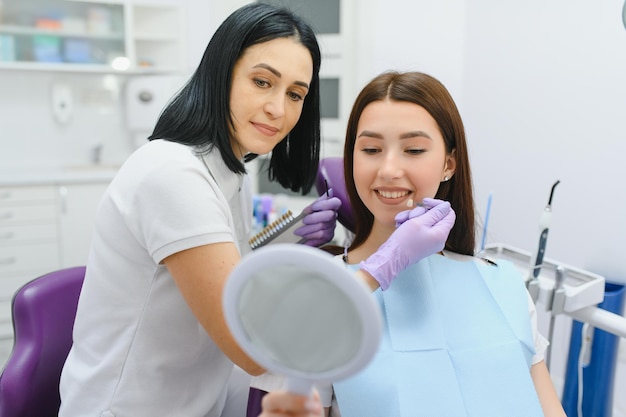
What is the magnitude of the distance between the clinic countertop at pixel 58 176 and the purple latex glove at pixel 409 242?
2.47m

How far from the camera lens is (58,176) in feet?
9.47

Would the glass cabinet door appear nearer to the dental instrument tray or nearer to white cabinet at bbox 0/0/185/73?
white cabinet at bbox 0/0/185/73

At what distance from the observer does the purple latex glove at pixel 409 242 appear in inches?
32.3

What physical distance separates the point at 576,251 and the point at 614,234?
0.19 m

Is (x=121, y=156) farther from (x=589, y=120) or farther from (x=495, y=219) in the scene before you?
(x=589, y=120)

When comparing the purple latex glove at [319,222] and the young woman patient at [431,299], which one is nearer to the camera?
the young woman patient at [431,299]

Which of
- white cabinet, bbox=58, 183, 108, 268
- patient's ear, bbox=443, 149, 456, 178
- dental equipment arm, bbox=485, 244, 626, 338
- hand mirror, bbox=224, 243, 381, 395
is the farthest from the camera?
white cabinet, bbox=58, 183, 108, 268

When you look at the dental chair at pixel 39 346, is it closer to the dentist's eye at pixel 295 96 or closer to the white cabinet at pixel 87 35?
the dentist's eye at pixel 295 96

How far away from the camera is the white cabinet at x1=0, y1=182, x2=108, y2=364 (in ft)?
9.29

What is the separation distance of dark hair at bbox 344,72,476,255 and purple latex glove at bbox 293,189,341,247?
0.11 meters

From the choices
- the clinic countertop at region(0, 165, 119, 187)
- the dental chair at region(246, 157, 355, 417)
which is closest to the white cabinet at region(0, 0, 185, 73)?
the clinic countertop at region(0, 165, 119, 187)

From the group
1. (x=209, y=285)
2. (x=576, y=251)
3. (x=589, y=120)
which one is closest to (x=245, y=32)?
(x=209, y=285)

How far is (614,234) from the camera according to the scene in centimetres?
187

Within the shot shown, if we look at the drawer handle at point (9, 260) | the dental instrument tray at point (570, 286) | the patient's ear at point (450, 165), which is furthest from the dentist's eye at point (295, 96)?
the drawer handle at point (9, 260)
